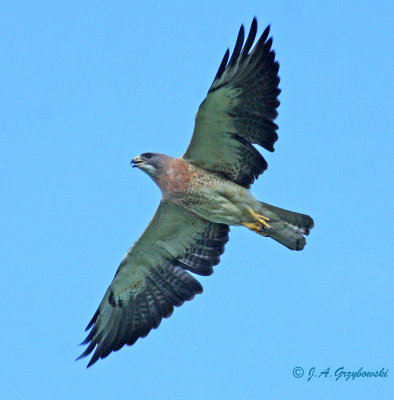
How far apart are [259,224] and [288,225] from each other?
1.62 feet

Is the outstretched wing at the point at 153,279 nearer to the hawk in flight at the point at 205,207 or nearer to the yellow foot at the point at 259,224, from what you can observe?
the hawk in flight at the point at 205,207

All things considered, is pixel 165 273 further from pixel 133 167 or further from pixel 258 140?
pixel 258 140

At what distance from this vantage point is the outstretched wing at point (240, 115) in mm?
11883

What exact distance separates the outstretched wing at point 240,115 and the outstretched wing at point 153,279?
1316 millimetres

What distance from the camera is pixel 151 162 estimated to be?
12648 millimetres

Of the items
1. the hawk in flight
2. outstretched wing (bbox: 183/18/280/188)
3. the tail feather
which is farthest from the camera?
the tail feather

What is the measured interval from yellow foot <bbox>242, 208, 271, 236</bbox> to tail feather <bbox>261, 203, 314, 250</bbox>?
7 cm

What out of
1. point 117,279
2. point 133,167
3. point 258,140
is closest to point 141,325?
point 117,279

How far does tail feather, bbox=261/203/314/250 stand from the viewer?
12.7m

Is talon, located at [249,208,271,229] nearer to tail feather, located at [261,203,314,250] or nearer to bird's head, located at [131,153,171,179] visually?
tail feather, located at [261,203,314,250]

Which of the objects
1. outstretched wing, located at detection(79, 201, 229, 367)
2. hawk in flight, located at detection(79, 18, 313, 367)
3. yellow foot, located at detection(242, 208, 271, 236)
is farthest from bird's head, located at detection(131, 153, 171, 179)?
yellow foot, located at detection(242, 208, 271, 236)

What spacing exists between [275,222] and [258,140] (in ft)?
4.69

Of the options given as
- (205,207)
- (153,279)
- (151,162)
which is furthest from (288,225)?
(153,279)

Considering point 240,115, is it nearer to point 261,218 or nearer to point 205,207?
point 205,207
